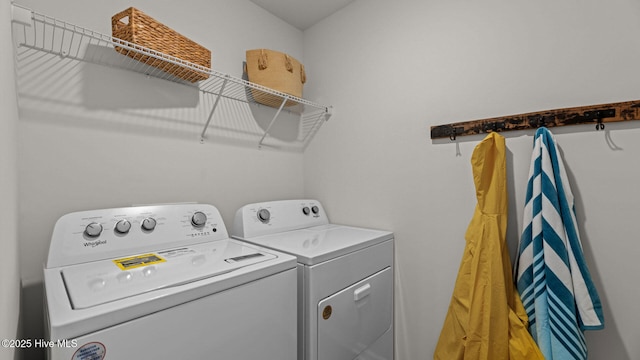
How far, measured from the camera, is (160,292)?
725mm

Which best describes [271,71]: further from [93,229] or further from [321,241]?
[93,229]

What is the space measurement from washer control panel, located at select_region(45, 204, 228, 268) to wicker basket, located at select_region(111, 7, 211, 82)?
0.66 meters

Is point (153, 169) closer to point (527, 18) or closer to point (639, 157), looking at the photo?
point (527, 18)

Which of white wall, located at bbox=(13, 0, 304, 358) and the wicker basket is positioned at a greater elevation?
the wicker basket

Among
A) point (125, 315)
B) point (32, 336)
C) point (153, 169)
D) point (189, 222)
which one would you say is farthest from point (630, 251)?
point (32, 336)

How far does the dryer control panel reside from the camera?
148cm

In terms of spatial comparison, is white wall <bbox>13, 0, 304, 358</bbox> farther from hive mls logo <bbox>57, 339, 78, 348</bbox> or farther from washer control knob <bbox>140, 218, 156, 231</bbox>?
hive mls logo <bbox>57, 339, 78, 348</bbox>

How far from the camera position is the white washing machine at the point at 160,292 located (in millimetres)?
635

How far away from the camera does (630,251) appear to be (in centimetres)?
100

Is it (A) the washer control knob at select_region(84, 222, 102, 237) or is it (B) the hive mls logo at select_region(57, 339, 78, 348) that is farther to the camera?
(A) the washer control knob at select_region(84, 222, 102, 237)

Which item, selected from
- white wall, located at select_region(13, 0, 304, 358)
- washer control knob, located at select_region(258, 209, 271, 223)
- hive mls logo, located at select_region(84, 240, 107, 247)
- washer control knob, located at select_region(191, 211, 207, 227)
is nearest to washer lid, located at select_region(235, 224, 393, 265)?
washer control knob, located at select_region(258, 209, 271, 223)

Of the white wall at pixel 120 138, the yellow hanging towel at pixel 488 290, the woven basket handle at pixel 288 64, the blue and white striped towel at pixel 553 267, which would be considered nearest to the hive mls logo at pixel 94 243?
the white wall at pixel 120 138

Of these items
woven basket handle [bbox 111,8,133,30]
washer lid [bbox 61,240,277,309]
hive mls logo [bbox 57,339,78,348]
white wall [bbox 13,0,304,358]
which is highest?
woven basket handle [bbox 111,8,133,30]

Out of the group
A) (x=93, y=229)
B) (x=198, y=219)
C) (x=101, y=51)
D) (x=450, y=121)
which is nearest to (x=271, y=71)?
(x=101, y=51)
